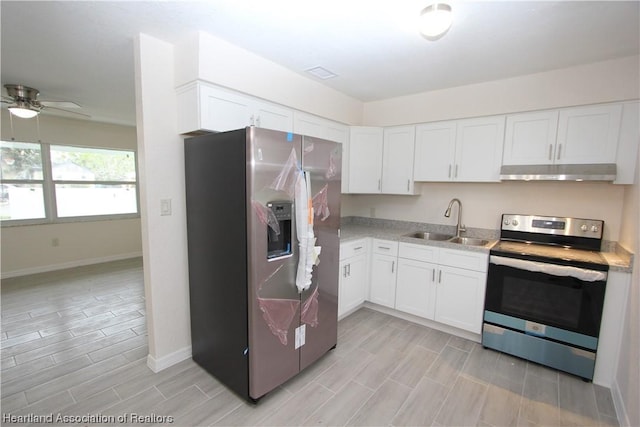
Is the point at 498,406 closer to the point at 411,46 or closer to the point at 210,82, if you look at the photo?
the point at 411,46

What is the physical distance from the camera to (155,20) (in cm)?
186

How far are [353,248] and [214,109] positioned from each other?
1848mm

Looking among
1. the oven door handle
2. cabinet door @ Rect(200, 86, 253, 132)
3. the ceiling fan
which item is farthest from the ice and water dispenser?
the ceiling fan

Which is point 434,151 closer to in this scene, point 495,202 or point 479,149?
point 479,149

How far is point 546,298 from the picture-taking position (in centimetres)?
230

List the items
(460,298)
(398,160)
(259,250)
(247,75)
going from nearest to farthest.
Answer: (259,250) < (247,75) < (460,298) < (398,160)

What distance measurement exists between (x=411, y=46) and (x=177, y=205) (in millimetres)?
2159

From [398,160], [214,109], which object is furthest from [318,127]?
[214,109]

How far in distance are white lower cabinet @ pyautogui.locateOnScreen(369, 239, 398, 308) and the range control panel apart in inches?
45.3

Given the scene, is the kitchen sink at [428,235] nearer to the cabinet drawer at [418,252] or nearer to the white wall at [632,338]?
the cabinet drawer at [418,252]

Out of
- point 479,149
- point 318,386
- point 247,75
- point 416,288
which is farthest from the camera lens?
point 416,288

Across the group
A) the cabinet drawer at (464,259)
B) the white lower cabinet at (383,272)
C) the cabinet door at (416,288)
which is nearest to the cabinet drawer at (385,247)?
the white lower cabinet at (383,272)

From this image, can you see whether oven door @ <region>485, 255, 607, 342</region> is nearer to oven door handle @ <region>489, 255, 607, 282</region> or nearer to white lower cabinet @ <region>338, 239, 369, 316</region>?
oven door handle @ <region>489, 255, 607, 282</region>

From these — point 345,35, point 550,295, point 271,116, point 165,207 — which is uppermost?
point 345,35
